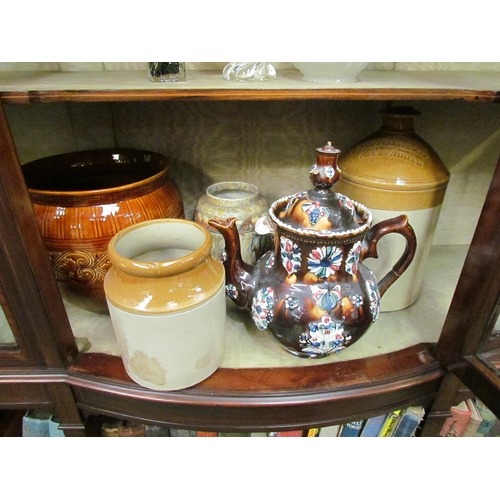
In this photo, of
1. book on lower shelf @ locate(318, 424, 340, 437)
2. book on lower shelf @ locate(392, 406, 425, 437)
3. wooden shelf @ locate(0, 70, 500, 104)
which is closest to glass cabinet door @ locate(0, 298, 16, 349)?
wooden shelf @ locate(0, 70, 500, 104)

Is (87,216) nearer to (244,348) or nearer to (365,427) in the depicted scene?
(244,348)

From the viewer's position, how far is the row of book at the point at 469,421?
2.26ft

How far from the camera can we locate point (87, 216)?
0.55 m

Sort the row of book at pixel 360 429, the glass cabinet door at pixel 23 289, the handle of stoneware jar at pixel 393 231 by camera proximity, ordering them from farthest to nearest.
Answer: the row of book at pixel 360 429, the handle of stoneware jar at pixel 393 231, the glass cabinet door at pixel 23 289

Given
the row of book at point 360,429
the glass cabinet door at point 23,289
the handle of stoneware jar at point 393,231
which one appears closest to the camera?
the glass cabinet door at point 23,289

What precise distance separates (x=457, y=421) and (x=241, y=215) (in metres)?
0.54

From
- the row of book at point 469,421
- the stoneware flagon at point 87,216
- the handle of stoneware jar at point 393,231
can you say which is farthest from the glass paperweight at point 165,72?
the row of book at point 469,421

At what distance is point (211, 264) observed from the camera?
523 mm

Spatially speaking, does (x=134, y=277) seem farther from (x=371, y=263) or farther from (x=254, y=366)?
(x=371, y=263)

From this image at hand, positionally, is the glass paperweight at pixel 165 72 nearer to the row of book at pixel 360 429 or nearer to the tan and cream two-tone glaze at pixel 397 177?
the tan and cream two-tone glaze at pixel 397 177

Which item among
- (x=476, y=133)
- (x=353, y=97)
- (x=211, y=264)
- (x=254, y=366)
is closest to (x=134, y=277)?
(x=211, y=264)

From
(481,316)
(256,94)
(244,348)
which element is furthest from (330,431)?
(256,94)

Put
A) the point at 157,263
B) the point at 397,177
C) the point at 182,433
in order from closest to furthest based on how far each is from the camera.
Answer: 1. the point at 157,263
2. the point at 397,177
3. the point at 182,433

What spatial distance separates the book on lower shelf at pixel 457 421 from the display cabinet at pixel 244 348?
78 millimetres
